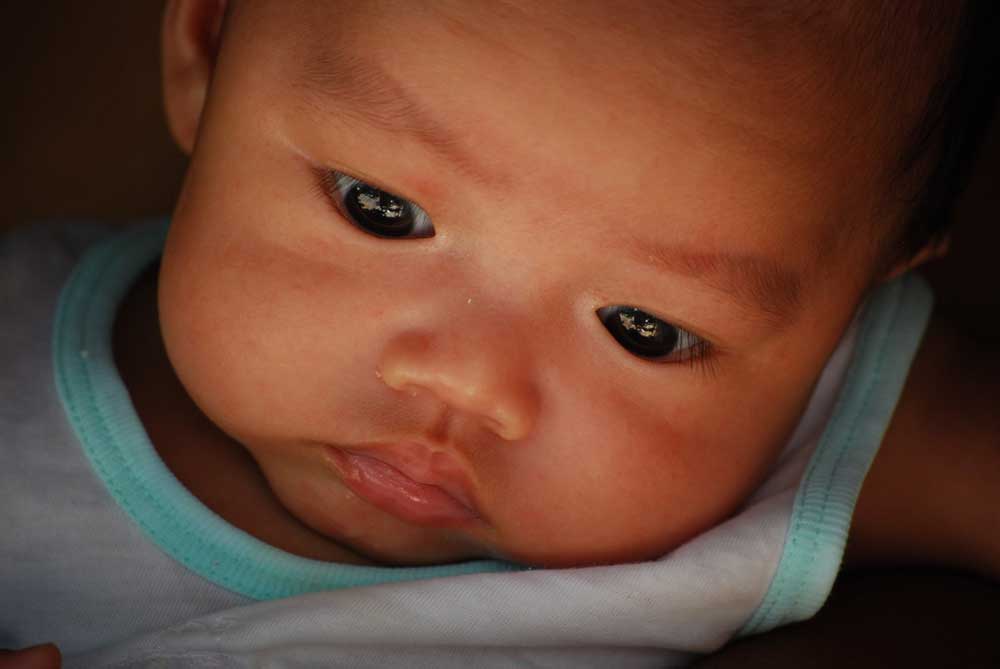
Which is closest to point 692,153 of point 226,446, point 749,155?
point 749,155

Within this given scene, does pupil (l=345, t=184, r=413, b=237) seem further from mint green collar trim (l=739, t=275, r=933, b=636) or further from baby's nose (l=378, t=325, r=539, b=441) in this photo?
mint green collar trim (l=739, t=275, r=933, b=636)

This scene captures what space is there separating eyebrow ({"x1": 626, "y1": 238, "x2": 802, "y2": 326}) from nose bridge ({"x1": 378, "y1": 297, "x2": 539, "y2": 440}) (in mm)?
106

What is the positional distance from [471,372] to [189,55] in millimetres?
419

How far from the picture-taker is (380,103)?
0.80m

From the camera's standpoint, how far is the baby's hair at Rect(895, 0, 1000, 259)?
2.90ft

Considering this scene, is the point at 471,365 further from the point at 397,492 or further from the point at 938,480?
the point at 938,480

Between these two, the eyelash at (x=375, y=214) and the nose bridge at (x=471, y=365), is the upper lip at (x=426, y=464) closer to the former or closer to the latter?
the nose bridge at (x=471, y=365)

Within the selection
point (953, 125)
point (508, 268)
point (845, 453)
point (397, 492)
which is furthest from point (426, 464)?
point (953, 125)

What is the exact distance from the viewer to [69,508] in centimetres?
95

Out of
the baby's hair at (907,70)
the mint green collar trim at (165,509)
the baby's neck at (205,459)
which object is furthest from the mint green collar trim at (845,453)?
the baby's neck at (205,459)

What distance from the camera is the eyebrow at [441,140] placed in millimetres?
787

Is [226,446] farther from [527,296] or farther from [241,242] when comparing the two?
[527,296]

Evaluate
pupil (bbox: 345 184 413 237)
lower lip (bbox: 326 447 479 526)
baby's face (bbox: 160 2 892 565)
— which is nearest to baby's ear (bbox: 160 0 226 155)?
baby's face (bbox: 160 2 892 565)

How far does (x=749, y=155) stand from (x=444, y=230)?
0.21 meters
